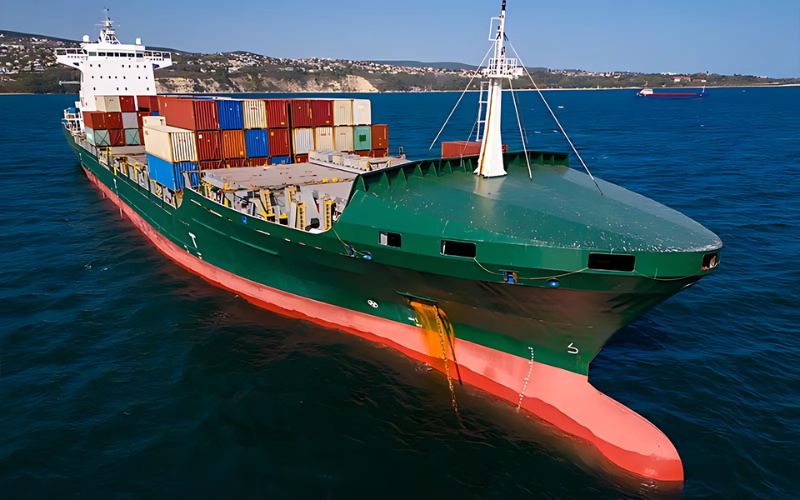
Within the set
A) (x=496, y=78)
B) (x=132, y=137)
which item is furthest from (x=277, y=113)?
Answer: (x=132, y=137)

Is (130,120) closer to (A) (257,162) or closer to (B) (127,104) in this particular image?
(B) (127,104)

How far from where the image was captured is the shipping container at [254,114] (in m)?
26.3

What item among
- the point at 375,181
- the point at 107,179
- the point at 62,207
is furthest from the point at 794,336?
the point at 62,207

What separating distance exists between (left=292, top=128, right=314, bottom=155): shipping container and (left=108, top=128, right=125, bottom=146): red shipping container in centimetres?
2255

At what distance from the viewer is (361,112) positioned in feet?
97.9

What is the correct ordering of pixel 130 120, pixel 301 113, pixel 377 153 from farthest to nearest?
pixel 130 120 < pixel 377 153 < pixel 301 113

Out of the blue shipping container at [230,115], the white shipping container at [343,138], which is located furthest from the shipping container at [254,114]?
the white shipping container at [343,138]

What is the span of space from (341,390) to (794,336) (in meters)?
18.0

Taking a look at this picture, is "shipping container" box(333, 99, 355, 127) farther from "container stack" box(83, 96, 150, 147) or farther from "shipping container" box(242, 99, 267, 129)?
"container stack" box(83, 96, 150, 147)

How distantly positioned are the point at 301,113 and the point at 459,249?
17413mm

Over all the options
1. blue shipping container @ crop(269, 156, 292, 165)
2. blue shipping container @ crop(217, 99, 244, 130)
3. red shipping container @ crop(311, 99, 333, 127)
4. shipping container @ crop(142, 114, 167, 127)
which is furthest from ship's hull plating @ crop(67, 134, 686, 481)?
shipping container @ crop(142, 114, 167, 127)

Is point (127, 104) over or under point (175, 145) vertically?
over

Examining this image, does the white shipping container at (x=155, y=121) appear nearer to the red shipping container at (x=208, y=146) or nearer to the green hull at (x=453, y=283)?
the red shipping container at (x=208, y=146)

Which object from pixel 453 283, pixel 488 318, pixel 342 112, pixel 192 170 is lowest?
pixel 488 318
